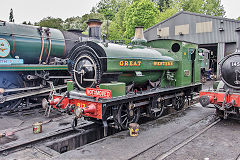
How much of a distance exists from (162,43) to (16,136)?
6.09 meters

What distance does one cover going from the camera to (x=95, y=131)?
251 inches

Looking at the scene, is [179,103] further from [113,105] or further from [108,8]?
[108,8]

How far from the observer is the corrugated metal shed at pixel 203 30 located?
19438mm

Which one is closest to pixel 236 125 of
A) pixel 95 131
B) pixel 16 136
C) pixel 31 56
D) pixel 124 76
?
pixel 124 76

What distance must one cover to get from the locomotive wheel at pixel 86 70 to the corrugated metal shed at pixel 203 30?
1742 centimetres

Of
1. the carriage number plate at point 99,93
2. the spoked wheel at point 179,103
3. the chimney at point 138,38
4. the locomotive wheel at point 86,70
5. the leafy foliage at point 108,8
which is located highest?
the leafy foliage at point 108,8

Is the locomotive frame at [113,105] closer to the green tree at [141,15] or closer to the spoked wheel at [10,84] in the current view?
the spoked wheel at [10,84]

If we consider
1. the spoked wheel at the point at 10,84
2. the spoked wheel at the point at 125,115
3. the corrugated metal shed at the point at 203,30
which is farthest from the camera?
the corrugated metal shed at the point at 203,30

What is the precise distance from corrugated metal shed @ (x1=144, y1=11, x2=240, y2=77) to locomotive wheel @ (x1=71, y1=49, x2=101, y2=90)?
57.2 feet

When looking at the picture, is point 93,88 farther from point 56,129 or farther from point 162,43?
point 162,43

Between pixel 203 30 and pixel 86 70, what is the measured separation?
1864 centimetres

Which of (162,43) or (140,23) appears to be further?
(140,23)

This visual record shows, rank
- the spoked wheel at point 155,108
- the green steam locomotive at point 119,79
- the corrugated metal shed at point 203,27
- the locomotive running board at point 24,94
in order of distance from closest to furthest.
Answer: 1. the green steam locomotive at point 119,79
2. the spoked wheel at point 155,108
3. the locomotive running board at point 24,94
4. the corrugated metal shed at point 203,27

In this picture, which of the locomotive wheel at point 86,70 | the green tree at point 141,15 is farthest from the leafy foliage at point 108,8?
the locomotive wheel at point 86,70
